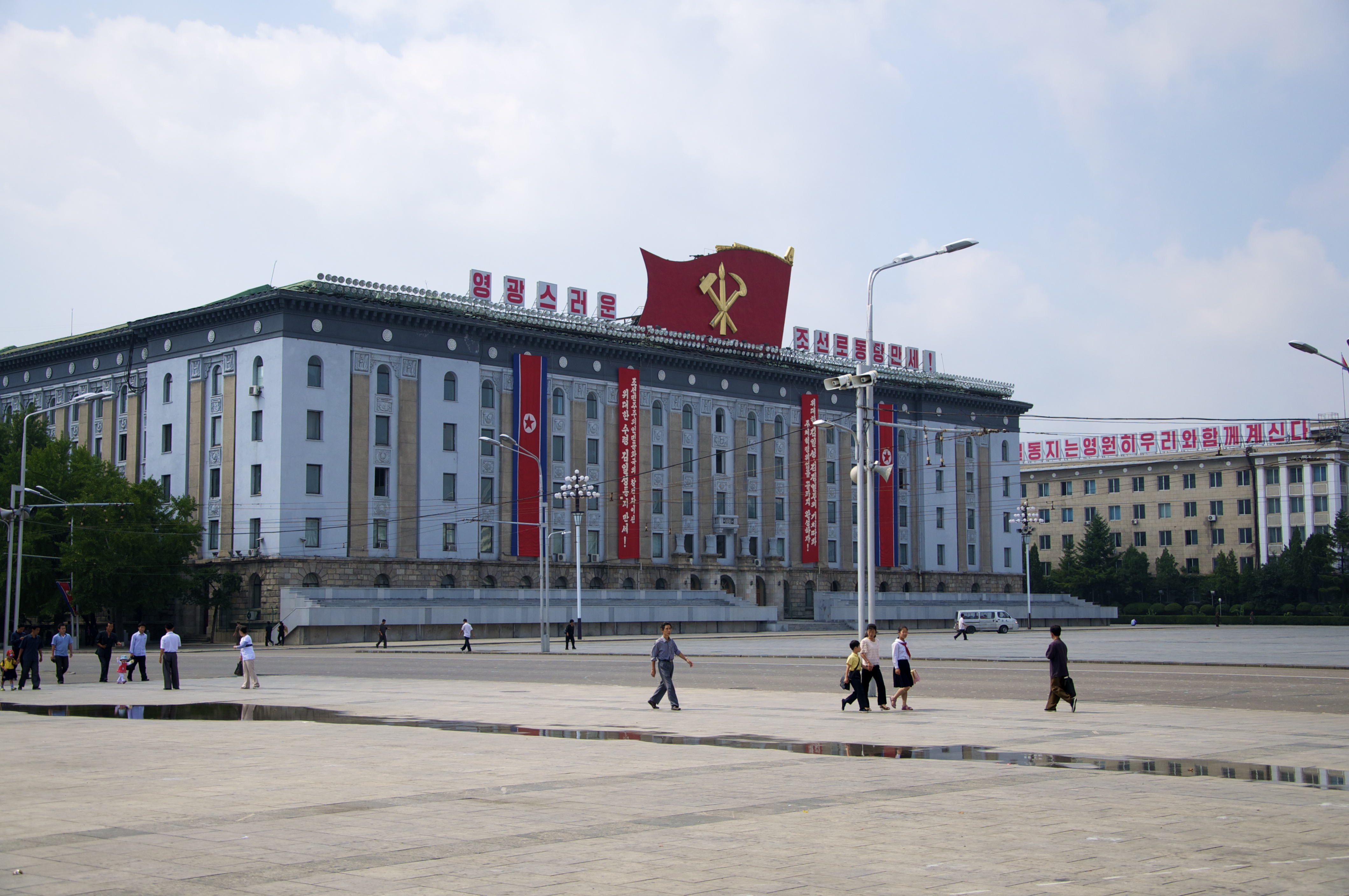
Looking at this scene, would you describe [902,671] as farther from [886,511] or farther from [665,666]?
[886,511]

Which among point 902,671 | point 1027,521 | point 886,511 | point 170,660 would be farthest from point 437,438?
point 902,671

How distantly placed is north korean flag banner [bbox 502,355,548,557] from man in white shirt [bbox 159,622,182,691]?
44.6 m

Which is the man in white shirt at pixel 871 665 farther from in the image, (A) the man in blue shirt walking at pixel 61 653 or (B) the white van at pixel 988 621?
(B) the white van at pixel 988 621

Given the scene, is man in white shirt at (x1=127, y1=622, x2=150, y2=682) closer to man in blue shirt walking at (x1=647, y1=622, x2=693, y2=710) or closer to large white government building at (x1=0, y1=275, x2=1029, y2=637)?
man in blue shirt walking at (x1=647, y1=622, x2=693, y2=710)

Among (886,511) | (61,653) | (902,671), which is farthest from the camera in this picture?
(886,511)

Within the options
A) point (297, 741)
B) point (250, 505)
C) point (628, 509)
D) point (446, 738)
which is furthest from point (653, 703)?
point (628, 509)

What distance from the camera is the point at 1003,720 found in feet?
69.3

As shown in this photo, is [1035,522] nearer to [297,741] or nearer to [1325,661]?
[1325,661]

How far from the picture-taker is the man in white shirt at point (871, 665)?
22.8 metres

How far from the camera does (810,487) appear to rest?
93.5m

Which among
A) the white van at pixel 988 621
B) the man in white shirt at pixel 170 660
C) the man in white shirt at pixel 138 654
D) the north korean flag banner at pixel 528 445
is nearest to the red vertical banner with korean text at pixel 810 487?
the white van at pixel 988 621

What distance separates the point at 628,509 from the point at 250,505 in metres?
23.9

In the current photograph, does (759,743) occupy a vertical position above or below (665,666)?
below

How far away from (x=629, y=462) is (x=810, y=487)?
1613 cm
